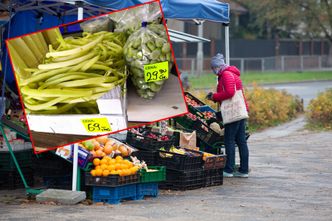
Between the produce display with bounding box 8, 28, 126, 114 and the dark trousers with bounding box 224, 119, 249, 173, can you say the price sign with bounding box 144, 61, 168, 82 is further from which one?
the dark trousers with bounding box 224, 119, 249, 173

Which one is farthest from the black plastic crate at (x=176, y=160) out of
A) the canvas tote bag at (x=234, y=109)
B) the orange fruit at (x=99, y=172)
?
the orange fruit at (x=99, y=172)

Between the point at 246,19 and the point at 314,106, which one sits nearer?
the point at 314,106

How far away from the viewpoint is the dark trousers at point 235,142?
13.3 metres

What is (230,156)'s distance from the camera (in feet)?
44.1

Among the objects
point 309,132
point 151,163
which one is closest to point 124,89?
point 151,163

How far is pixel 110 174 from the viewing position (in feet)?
35.4

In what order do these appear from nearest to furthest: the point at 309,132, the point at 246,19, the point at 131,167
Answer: the point at 131,167 < the point at 309,132 < the point at 246,19

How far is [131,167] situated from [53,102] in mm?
3013

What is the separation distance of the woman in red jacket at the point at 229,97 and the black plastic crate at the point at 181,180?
1261 mm

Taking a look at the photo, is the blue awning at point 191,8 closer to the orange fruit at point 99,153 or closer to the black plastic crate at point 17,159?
the orange fruit at point 99,153

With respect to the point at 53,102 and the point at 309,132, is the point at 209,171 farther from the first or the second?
the point at 309,132

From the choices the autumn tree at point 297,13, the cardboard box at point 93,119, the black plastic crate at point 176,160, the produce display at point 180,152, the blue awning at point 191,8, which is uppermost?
the autumn tree at point 297,13

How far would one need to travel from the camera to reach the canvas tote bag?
43.1 feet

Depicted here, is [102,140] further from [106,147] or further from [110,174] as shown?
[110,174]
